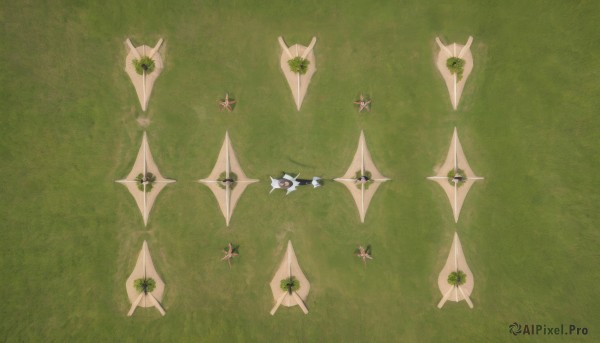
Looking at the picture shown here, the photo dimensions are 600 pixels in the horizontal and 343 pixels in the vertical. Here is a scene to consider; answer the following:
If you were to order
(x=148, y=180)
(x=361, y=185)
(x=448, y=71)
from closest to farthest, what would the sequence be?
(x=148, y=180)
(x=361, y=185)
(x=448, y=71)

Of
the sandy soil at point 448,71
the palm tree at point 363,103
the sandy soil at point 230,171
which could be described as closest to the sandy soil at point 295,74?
the palm tree at point 363,103

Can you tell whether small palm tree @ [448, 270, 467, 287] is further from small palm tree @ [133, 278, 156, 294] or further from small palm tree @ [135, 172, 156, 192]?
small palm tree @ [135, 172, 156, 192]

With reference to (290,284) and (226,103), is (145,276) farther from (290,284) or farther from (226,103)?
(226,103)

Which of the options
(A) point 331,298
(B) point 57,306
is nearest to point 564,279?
(A) point 331,298

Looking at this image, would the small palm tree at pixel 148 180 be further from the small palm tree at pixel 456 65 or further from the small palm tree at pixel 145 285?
the small palm tree at pixel 456 65

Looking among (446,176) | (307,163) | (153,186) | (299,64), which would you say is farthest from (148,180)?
(446,176)

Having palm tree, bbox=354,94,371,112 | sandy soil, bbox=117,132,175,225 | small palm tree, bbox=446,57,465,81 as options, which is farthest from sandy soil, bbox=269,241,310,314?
small palm tree, bbox=446,57,465,81

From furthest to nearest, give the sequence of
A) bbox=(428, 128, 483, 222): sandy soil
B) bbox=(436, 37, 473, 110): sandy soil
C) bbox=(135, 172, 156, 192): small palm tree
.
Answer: bbox=(436, 37, 473, 110): sandy soil, bbox=(428, 128, 483, 222): sandy soil, bbox=(135, 172, 156, 192): small palm tree
